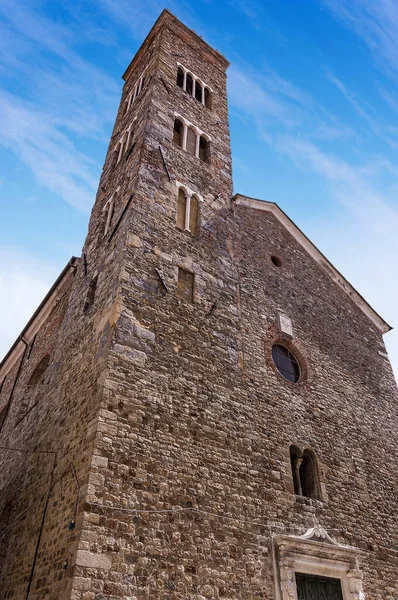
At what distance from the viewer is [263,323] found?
1235cm

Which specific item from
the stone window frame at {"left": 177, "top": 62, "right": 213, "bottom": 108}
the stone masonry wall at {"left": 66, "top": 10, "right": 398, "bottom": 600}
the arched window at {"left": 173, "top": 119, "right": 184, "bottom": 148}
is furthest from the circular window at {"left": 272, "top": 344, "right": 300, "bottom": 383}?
the stone window frame at {"left": 177, "top": 62, "right": 213, "bottom": 108}

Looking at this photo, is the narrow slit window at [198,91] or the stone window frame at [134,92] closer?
the stone window frame at [134,92]

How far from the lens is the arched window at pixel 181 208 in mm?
11977

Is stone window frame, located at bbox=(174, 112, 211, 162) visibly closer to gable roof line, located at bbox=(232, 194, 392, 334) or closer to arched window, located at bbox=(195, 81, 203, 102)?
arched window, located at bbox=(195, 81, 203, 102)

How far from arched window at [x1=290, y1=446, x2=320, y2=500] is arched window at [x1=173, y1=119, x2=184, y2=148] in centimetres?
901

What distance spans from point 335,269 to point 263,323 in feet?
18.6

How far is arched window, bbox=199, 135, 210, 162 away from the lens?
14.5 m

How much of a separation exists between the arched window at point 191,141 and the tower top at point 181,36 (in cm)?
513

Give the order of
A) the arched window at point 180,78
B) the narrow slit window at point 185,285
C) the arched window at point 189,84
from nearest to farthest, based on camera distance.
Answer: the narrow slit window at point 185,285, the arched window at point 180,78, the arched window at point 189,84

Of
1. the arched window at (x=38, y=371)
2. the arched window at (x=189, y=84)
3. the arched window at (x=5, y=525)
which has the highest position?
the arched window at (x=189, y=84)

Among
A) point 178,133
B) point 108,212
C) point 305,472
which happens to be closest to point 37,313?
point 108,212

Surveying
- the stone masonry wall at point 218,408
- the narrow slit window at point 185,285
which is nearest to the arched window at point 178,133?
the stone masonry wall at point 218,408

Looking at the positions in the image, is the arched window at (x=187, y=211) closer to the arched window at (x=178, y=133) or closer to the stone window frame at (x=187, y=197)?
the stone window frame at (x=187, y=197)

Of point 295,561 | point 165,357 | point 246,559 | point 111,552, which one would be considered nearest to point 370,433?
point 295,561
